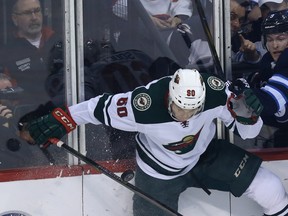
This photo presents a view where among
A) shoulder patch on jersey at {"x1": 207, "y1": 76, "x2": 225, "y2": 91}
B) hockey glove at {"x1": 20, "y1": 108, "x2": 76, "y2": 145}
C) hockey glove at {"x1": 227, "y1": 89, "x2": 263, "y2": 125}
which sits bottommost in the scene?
hockey glove at {"x1": 20, "y1": 108, "x2": 76, "y2": 145}

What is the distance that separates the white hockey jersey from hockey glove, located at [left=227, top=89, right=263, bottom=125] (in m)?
0.04

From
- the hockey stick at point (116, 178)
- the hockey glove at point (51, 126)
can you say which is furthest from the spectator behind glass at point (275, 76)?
the hockey glove at point (51, 126)

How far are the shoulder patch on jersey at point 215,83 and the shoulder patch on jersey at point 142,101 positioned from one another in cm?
30

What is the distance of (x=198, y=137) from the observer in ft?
13.9

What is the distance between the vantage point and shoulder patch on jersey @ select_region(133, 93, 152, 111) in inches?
160

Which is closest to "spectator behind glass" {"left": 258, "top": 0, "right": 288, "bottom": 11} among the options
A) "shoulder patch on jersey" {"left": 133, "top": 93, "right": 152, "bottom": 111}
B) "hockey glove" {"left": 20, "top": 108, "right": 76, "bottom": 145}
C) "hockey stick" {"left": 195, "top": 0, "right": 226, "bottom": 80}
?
"hockey stick" {"left": 195, "top": 0, "right": 226, "bottom": 80}

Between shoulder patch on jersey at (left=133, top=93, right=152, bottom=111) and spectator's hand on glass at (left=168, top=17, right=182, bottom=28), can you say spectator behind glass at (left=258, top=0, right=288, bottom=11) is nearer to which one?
spectator's hand on glass at (left=168, top=17, right=182, bottom=28)

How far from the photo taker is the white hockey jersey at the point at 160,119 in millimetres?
4094

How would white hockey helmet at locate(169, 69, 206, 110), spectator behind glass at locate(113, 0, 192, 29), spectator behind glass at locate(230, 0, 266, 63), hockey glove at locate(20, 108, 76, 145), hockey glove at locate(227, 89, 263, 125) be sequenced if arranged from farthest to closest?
spectator behind glass at locate(230, 0, 266, 63) < spectator behind glass at locate(113, 0, 192, 29) < hockey glove at locate(20, 108, 76, 145) < hockey glove at locate(227, 89, 263, 125) < white hockey helmet at locate(169, 69, 206, 110)

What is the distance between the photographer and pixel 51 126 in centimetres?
414

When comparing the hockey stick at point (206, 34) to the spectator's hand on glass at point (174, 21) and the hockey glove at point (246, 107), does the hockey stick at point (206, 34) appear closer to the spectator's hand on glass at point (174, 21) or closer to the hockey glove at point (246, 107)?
the spectator's hand on glass at point (174, 21)

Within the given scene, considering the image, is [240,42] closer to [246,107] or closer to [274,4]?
[274,4]

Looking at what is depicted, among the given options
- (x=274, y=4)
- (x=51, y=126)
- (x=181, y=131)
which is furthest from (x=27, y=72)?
(x=274, y=4)

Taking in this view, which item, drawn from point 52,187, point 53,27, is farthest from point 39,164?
point 53,27
